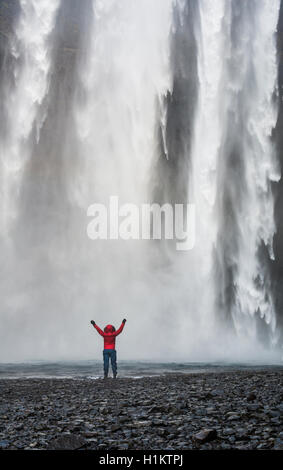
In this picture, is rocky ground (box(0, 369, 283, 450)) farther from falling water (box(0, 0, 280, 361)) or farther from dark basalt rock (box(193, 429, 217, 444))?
falling water (box(0, 0, 280, 361))

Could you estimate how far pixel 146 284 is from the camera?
34938 millimetres

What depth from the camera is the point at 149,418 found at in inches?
256

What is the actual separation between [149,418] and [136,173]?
30.6m

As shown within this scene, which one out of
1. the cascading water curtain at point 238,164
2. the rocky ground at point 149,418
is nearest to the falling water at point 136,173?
the cascading water curtain at point 238,164

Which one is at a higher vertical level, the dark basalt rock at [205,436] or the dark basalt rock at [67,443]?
the dark basalt rock at [205,436]

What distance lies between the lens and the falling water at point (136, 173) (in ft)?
104

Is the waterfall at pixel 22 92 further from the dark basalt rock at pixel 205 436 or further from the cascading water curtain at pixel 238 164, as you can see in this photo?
the dark basalt rock at pixel 205 436

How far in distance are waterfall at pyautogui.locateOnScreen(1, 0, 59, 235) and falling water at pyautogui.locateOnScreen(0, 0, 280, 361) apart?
4.1 inches

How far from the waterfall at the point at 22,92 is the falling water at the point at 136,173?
10 cm

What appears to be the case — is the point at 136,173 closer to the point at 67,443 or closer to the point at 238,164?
the point at 238,164

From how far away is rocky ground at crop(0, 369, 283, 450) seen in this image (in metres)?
5.21

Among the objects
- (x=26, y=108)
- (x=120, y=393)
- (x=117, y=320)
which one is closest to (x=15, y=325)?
(x=117, y=320)

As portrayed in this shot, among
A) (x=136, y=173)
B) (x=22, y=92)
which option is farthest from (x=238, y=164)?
(x=22, y=92)

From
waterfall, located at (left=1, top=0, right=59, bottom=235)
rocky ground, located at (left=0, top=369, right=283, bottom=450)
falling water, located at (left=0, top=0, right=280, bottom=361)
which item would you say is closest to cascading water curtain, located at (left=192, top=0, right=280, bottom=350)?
falling water, located at (left=0, top=0, right=280, bottom=361)
